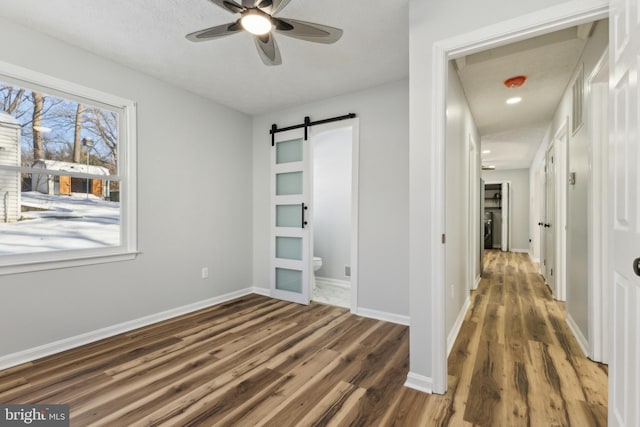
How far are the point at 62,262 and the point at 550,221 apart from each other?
5572 mm

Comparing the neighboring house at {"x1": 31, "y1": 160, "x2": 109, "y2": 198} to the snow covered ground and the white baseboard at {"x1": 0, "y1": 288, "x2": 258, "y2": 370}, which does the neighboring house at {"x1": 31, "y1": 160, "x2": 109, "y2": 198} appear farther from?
the white baseboard at {"x1": 0, "y1": 288, "x2": 258, "y2": 370}

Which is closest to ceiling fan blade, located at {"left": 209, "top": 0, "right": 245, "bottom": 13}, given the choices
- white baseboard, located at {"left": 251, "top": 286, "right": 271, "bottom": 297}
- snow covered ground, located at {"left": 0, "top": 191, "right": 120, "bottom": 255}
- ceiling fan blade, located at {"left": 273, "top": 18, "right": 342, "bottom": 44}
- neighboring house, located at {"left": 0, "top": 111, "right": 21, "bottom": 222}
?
ceiling fan blade, located at {"left": 273, "top": 18, "right": 342, "bottom": 44}

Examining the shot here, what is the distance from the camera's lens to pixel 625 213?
1.18m

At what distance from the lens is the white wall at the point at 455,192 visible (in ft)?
7.98

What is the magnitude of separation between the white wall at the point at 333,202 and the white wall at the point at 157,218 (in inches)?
47.5

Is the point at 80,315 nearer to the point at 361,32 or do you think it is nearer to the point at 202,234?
the point at 202,234

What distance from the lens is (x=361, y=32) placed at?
7.63 feet

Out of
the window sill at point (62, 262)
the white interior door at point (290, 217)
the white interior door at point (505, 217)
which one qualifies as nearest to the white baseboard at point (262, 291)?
the white interior door at point (290, 217)

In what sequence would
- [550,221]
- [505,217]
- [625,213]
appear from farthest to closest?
1. [505,217]
2. [550,221]
3. [625,213]

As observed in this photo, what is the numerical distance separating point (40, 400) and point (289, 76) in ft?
10.1

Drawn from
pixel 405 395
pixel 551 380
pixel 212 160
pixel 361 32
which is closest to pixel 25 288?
pixel 212 160

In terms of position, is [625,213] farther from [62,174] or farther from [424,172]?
[62,174]

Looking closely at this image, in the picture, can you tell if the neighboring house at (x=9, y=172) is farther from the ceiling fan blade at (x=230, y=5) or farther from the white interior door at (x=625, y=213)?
the white interior door at (x=625, y=213)

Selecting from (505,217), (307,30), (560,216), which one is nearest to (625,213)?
(307,30)
